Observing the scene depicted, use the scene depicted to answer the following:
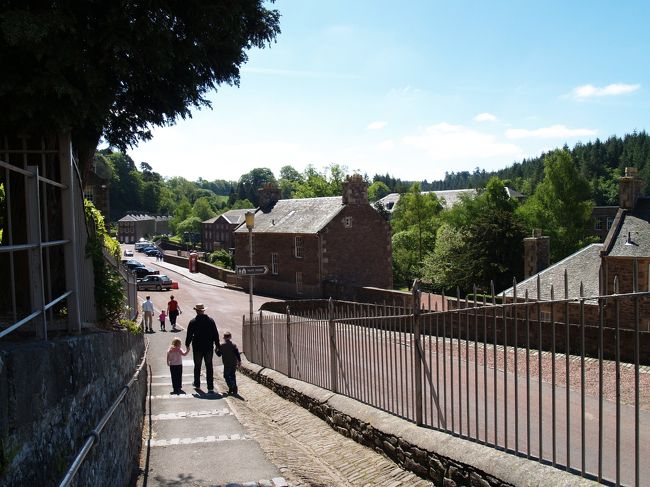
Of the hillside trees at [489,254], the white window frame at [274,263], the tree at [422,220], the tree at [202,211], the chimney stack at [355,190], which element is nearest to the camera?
the hillside trees at [489,254]

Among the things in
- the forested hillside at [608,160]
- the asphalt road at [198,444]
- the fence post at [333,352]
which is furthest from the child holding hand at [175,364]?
the forested hillside at [608,160]

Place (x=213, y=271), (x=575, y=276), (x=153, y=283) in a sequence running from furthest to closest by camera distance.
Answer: (x=213, y=271)
(x=153, y=283)
(x=575, y=276)

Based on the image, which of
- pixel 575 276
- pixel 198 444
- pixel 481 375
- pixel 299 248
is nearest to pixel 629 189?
pixel 575 276

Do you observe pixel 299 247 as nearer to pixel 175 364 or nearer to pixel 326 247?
pixel 326 247

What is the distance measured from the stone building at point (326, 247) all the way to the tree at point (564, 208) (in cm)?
1570

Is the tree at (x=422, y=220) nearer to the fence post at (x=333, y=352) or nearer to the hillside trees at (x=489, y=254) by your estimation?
the hillside trees at (x=489, y=254)

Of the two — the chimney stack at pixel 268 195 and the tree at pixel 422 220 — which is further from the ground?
the chimney stack at pixel 268 195

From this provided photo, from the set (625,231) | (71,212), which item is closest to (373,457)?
(71,212)

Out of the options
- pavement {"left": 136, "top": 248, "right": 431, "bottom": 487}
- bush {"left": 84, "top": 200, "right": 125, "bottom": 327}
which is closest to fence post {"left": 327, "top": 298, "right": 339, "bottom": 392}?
pavement {"left": 136, "top": 248, "right": 431, "bottom": 487}

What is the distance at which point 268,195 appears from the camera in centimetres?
5597

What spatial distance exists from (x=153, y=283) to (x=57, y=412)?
147 ft

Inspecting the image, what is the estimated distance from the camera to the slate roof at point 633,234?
26.1 meters

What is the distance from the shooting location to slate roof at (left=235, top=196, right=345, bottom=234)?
45.5 metres

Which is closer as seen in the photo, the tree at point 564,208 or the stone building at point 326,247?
the stone building at point 326,247
